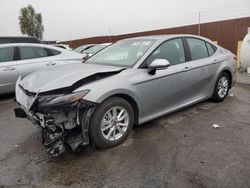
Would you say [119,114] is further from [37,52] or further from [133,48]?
[37,52]

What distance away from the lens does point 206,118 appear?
4.07 meters

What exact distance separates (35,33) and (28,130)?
105ft

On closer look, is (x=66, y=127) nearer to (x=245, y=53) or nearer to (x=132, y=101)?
(x=132, y=101)

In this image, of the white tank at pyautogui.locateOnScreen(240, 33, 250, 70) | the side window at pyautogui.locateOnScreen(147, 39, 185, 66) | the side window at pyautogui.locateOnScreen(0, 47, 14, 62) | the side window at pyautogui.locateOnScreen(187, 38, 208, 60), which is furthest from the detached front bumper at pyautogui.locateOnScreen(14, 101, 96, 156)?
the white tank at pyautogui.locateOnScreen(240, 33, 250, 70)

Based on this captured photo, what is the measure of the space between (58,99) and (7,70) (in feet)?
11.7

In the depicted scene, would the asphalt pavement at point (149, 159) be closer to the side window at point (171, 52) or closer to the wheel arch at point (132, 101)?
the wheel arch at point (132, 101)

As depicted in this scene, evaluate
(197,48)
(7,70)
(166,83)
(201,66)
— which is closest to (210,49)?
(197,48)

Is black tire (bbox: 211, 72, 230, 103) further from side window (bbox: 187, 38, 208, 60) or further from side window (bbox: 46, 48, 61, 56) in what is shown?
side window (bbox: 46, 48, 61, 56)

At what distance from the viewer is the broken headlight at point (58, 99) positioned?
2.56 meters

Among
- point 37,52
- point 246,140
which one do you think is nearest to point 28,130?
point 37,52

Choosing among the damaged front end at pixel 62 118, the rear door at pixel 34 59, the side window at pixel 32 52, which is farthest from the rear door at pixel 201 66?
the side window at pixel 32 52

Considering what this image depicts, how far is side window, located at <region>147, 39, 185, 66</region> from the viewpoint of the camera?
358cm

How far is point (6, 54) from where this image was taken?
5.62 meters

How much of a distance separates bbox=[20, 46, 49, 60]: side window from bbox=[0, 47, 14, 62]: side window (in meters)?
0.22
